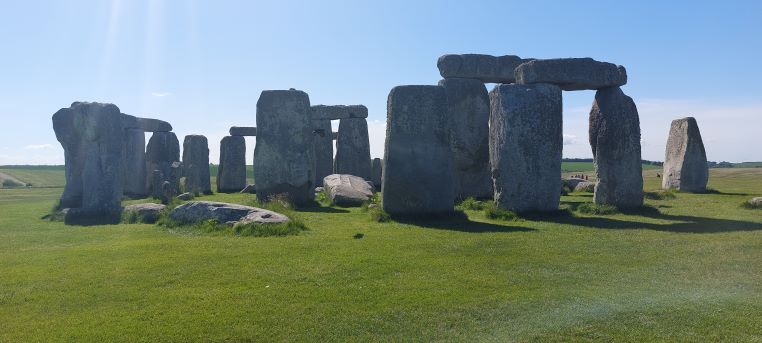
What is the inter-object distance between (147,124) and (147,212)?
11.8 meters

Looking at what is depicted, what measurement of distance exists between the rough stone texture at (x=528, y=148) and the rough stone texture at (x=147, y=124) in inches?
593

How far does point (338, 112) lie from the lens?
86.1 feet

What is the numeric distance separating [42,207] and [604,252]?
16.0 m

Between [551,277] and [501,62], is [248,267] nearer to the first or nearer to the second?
[551,277]

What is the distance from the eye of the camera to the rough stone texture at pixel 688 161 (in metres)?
21.0

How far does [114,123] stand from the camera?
571 inches

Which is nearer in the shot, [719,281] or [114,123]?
[719,281]

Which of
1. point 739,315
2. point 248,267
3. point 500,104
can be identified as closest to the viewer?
point 739,315

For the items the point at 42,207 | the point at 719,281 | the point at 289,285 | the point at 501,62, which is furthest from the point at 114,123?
the point at 719,281

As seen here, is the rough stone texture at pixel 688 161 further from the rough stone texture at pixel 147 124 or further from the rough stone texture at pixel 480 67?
the rough stone texture at pixel 147 124

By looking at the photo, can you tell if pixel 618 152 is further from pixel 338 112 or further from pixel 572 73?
pixel 338 112

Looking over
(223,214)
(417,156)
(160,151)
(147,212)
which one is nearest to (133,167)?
(160,151)

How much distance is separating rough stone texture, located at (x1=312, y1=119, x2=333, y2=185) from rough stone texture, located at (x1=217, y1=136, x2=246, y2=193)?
10.5ft

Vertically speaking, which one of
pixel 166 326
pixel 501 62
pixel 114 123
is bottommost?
pixel 166 326
